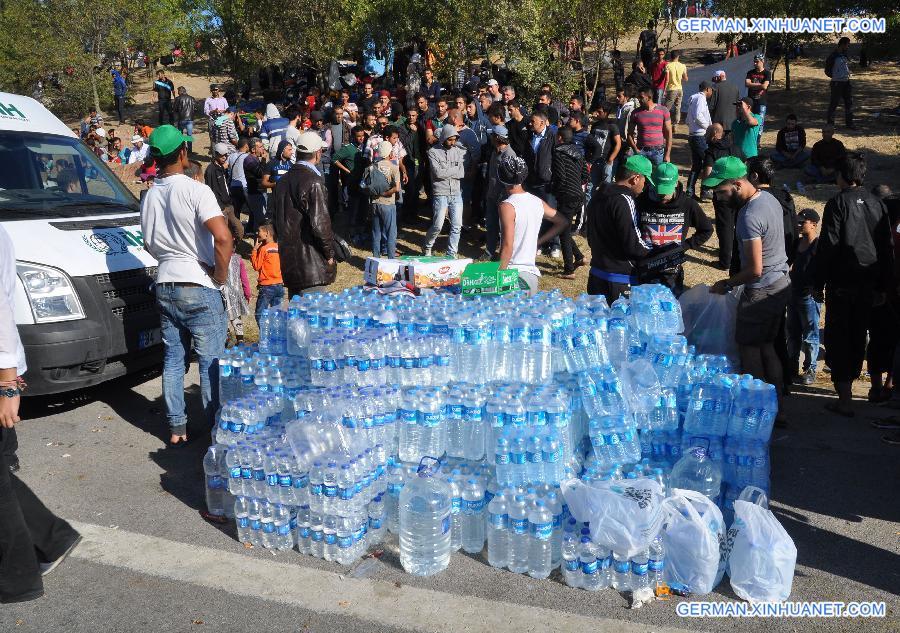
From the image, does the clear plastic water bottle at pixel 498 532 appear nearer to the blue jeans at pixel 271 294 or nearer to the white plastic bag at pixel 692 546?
the white plastic bag at pixel 692 546

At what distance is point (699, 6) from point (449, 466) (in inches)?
934

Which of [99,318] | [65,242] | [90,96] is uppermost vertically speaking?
[90,96]

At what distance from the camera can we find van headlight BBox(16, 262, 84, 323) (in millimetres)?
6996

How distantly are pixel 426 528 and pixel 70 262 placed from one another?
14.0 ft

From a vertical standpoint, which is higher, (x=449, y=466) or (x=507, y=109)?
(x=507, y=109)

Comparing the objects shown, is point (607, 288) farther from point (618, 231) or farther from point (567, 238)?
point (567, 238)

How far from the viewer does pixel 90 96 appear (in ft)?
99.8

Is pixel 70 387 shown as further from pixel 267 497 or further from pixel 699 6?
pixel 699 6

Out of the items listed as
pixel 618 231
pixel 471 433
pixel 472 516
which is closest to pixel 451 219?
pixel 618 231

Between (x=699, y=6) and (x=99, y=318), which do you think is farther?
(x=699, y=6)

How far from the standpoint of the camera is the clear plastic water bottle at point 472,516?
17.0ft

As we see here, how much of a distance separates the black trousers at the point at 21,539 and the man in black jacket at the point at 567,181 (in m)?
8.11

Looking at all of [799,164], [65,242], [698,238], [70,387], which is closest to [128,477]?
[70,387]

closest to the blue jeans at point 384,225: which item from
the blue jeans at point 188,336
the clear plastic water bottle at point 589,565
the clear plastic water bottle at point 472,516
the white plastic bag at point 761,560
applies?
the blue jeans at point 188,336
